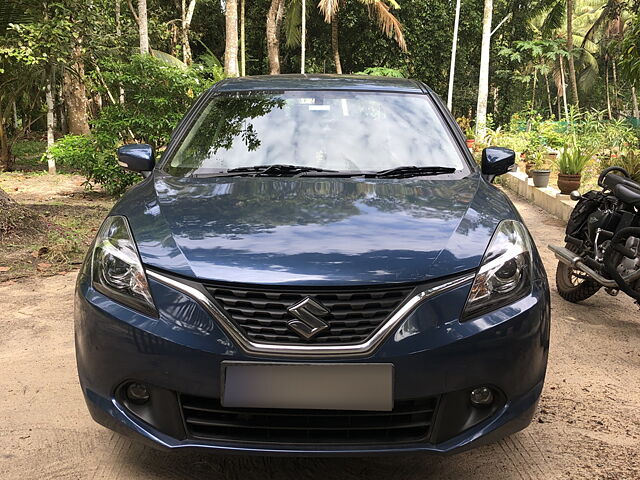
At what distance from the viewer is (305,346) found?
2.05m

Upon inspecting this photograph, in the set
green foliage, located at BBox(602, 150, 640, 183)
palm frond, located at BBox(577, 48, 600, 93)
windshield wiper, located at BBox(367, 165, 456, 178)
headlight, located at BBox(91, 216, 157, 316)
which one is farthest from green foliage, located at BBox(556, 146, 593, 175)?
palm frond, located at BBox(577, 48, 600, 93)

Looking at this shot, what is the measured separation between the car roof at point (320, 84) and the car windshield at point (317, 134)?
0.19 ft

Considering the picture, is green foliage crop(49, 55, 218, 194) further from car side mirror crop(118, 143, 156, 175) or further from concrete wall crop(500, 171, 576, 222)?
car side mirror crop(118, 143, 156, 175)

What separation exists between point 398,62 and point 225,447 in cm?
3268

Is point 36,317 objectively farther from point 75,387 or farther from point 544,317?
point 544,317

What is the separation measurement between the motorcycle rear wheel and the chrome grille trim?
3.10 m

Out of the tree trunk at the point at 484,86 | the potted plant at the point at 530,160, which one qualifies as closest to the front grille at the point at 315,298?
the potted plant at the point at 530,160

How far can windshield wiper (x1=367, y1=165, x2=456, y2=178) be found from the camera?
3.07 metres

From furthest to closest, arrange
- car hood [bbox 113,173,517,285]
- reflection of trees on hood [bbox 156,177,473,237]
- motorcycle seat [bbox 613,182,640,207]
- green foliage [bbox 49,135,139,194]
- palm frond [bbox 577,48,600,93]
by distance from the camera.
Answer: palm frond [bbox 577,48,600,93] → green foliage [bbox 49,135,139,194] → motorcycle seat [bbox 613,182,640,207] → reflection of trees on hood [bbox 156,177,473,237] → car hood [bbox 113,173,517,285]

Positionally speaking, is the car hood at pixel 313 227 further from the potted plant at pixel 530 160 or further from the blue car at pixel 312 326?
the potted plant at pixel 530 160

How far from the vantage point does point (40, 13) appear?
1176 cm

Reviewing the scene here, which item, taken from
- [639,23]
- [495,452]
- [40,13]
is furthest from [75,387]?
[40,13]

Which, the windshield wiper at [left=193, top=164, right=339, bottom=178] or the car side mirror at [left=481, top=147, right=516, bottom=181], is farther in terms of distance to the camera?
the car side mirror at [left=481, top=147, right=516, bottom=181]

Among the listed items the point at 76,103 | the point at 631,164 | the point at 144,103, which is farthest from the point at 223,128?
the point at 76,103
